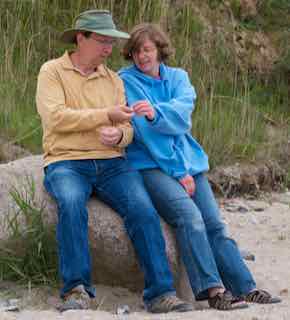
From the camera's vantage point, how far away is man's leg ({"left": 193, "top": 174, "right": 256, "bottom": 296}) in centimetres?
503

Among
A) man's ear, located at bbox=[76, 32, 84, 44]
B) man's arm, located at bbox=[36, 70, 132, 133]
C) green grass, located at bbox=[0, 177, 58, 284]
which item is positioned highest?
man's ear, located at bbox=[76, 32, 84, 44]

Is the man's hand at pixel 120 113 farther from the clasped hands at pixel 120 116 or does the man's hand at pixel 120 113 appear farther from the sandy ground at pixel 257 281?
the sandy ground at pixel 257 281

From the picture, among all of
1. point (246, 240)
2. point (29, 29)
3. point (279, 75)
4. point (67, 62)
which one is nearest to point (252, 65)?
point (279, 75)

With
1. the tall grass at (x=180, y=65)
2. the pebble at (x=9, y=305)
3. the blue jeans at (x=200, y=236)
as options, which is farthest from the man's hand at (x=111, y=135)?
the tall grass at (x=180, y=65)

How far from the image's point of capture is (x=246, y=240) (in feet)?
21.3

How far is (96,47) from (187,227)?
1.13 m

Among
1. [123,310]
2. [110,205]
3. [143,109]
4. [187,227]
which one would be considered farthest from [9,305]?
[143,109]

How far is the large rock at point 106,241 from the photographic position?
5.04m

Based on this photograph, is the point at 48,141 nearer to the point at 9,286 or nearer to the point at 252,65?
the point at 9,286

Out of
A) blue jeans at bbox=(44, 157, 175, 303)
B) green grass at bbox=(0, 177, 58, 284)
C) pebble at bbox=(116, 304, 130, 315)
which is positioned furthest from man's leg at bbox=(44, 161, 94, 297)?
green grass at bbox=(0, 177, 58, 284)

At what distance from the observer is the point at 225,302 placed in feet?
15.7

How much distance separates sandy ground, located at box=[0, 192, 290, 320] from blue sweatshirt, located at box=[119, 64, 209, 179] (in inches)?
30.1

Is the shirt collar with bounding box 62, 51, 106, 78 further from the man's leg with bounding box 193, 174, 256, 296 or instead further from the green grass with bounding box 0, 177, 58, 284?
the man's leg with bounding box 193, 174, 256, 296

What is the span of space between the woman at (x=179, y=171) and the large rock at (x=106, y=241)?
8.2 inches
